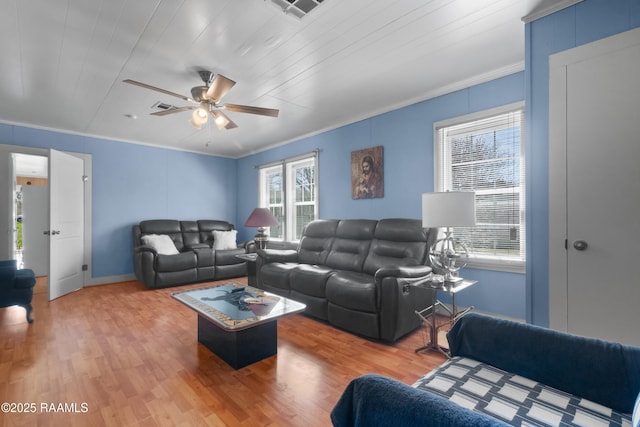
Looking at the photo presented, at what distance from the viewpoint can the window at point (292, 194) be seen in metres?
5.05

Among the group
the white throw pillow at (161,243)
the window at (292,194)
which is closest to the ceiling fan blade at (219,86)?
the window at (292,194)

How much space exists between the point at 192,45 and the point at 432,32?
1853 mm

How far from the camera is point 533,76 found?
2041 millimetres

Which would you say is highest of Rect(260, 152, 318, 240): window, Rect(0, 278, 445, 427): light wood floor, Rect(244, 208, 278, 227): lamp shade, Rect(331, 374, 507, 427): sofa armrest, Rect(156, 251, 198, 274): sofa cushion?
Rect(260, 152, 318, 240): window

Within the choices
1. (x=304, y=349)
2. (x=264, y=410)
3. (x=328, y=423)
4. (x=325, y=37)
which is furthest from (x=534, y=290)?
(x=325, y=37)

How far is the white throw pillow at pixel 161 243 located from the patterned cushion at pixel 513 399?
458 centimetres

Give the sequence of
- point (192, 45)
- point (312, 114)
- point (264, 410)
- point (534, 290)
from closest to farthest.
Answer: point (264, 410), point (534, 290), point (192, 45), point (312, 114)

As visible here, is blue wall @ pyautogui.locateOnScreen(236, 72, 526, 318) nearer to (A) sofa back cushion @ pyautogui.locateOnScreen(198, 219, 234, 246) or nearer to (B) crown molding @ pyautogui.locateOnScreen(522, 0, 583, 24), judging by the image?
(B) crown molding @ pyautogui.locateOnScreen(522, 0, 583, 24)

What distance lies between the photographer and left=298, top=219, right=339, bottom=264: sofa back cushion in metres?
3.87

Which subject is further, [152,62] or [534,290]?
[152,62]

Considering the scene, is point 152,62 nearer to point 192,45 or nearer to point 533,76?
point 192,45

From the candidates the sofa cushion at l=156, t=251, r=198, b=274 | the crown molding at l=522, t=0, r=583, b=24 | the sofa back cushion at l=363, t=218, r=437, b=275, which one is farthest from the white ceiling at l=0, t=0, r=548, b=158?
the sofa cushion at l=156, t=251, r=198, b=274

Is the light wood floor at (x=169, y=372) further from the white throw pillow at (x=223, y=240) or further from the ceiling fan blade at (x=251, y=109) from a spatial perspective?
the white throw pillow at (x=223, y=240)

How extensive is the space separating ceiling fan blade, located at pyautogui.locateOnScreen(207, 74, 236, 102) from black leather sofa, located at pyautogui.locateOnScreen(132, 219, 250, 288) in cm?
290
